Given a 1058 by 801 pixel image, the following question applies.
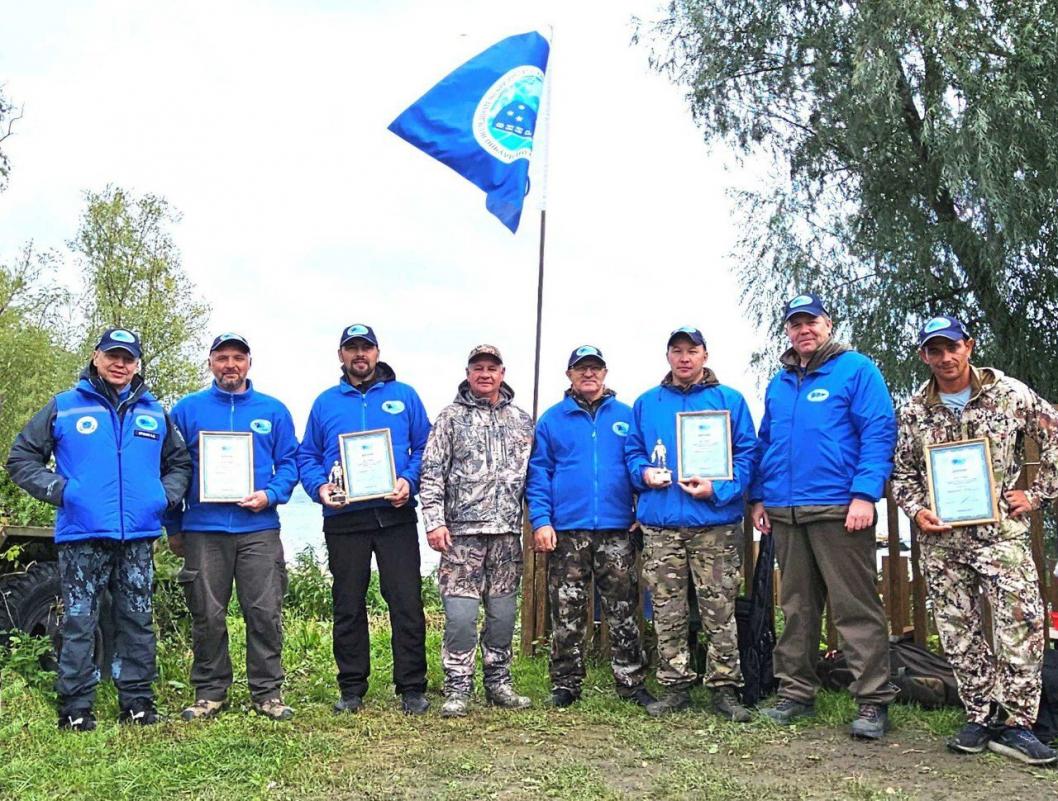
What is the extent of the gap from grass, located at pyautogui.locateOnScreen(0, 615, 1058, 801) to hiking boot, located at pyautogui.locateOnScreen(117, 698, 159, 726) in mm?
133

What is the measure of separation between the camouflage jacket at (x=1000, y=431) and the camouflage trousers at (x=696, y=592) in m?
0.99

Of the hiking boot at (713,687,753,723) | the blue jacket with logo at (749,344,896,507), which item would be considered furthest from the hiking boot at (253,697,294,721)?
the blue jacket with logo at (749,344,896,507)

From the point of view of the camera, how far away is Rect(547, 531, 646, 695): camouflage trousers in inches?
221

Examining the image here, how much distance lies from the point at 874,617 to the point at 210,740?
329 cm

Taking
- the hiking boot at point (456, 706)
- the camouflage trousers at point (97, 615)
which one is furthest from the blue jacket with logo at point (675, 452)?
the camouflage trousers at point (97, 615)

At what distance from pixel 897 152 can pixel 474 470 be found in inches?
374

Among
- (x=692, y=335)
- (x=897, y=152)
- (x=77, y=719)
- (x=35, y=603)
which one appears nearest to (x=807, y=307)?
(x=692, y=335)

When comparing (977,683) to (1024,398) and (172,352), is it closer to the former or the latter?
(1024,398)

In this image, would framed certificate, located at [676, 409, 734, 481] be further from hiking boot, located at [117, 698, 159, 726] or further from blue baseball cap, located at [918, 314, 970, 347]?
hiking boot, located at [117, 698, 159, 726]

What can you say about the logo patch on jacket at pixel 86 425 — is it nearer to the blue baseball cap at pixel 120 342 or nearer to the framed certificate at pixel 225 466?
the blue baseball cap at pixel 120 342

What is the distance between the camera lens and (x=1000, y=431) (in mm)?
4664

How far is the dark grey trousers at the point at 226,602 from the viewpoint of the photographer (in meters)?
5.50

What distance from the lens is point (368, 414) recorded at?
570 cm

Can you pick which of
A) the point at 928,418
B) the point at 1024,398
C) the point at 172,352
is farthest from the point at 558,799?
the point at 172,352
